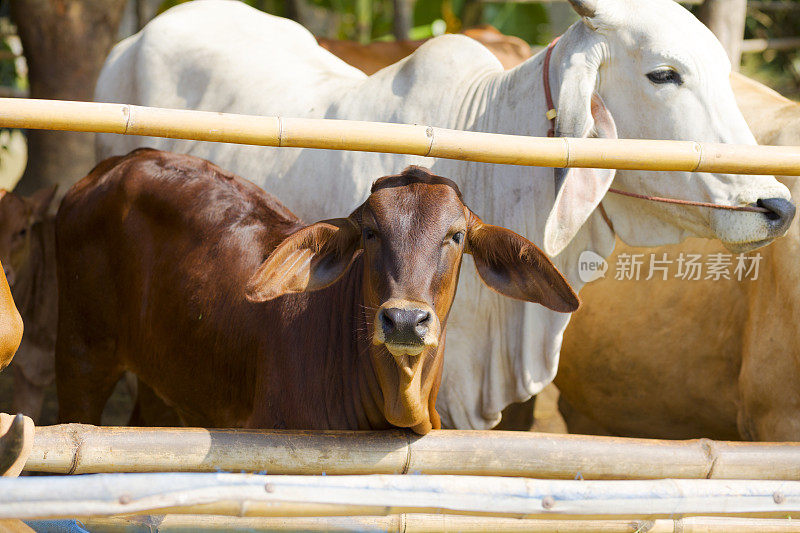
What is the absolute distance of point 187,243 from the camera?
312 cm

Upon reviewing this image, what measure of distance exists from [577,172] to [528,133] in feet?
0.92

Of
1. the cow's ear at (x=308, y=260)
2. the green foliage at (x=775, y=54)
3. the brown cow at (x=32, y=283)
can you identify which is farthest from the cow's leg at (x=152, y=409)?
the green foliage at (x=775, y=54)

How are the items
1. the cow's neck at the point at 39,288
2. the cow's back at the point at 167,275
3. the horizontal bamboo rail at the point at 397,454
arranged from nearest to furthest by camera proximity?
1. the horizontal bamboo rail at the point at 397,454
2. the cow's back at the point at 167,275
3. the cow's neck at the point at 39,288

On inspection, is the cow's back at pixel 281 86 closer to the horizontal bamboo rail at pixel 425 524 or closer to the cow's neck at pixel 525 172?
the cow's neck at pixel 525 172

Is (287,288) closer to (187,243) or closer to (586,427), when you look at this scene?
(187,243)

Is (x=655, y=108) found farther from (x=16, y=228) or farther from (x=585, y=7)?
(x=16, y=228)

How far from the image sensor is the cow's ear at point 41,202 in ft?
15.4

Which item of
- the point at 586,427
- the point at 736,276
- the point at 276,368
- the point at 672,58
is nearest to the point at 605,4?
the point at 672,58

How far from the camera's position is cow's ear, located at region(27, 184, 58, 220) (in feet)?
15.4

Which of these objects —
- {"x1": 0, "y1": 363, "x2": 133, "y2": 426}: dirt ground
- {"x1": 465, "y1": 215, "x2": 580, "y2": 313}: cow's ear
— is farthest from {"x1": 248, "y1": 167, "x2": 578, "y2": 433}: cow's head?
{"x1": 0, "y1": 363, "x2": 133, "y2": 426}: dirt ground

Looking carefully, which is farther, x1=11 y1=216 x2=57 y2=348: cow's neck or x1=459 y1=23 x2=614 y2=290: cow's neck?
x1=11 y1=216 x2=57 y2=348: cow's neck

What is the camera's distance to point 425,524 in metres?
2.31

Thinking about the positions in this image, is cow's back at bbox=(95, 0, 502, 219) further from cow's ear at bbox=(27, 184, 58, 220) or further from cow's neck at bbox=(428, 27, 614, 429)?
cow's ear at bbox=(27, 184, 58, 220)

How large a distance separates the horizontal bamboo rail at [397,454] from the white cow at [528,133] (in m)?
0.75
